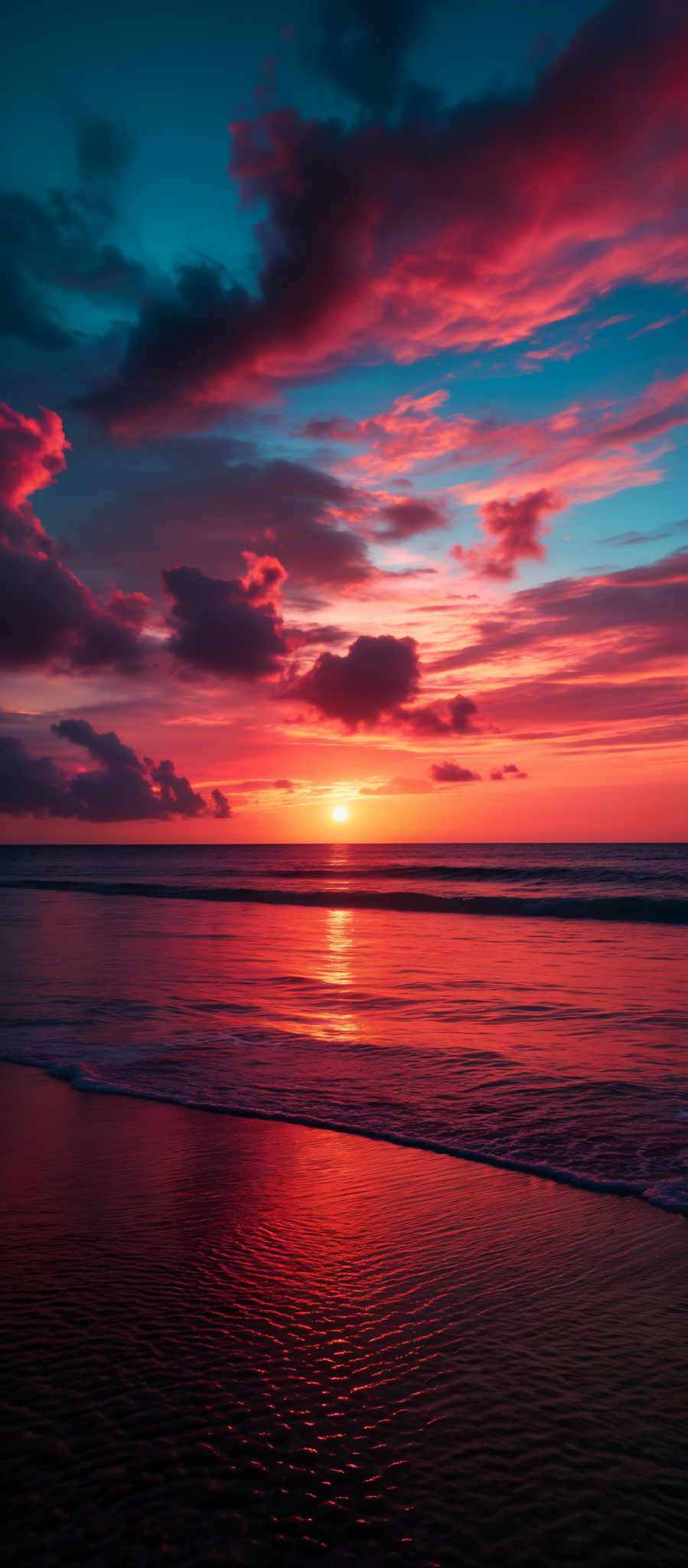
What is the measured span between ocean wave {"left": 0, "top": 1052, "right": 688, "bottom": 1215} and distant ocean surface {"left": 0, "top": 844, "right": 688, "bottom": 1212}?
2 cm

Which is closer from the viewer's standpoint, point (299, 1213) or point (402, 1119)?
point (299, 1213)

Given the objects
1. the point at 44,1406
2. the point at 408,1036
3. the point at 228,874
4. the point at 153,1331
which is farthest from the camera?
the point at 228,874

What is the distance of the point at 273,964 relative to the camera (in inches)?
582

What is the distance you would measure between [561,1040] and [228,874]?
1797 inches

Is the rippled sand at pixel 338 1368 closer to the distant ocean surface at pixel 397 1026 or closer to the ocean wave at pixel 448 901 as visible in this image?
the distant ocean surface at pixel 397 1026

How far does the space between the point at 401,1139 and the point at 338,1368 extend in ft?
9.05

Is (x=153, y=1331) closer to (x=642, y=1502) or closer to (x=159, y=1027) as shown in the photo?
(x=642, y=1502)

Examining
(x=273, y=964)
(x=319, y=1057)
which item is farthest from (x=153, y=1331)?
(x=273, y=964)

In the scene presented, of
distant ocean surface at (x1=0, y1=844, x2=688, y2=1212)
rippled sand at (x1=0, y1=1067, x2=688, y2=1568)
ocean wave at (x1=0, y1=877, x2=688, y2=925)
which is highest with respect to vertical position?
rippled sand at (x1=0, y1=1067, x2=688, y2=1568)

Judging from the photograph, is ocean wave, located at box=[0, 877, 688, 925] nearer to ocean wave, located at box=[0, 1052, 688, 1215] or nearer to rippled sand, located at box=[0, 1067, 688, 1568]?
ocean wave, located at box=[0, 1052, 688, 1215]

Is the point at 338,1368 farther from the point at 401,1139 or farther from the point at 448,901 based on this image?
the point at 448,901

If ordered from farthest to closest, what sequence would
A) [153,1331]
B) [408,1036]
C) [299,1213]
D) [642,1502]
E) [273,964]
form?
[273,964] < [408,1036] < [299,1213] < [153,1331] < [642,1502]

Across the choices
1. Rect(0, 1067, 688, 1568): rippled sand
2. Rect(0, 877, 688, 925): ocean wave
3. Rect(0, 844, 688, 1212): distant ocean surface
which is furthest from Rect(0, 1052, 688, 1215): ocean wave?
Rect(0, 877, 688, 925): ocean wave

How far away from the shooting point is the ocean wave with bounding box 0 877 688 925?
27.3m
